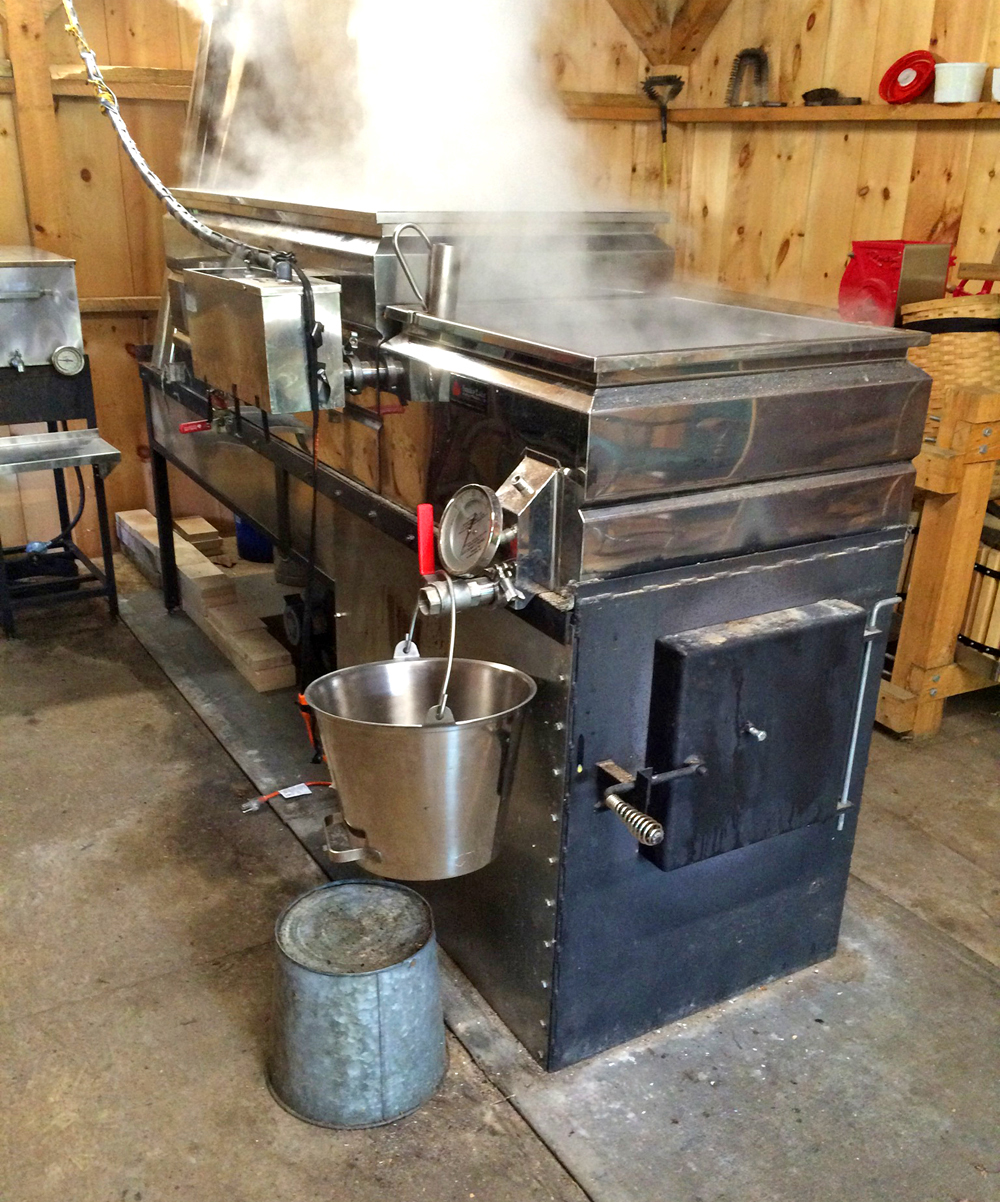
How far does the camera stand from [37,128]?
136 inches

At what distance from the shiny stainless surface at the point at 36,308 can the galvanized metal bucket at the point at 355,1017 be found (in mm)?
2048

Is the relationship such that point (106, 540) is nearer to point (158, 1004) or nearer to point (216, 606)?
point (216, 606)

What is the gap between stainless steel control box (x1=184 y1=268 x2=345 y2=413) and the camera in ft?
5.82

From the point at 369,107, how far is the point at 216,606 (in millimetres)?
1495

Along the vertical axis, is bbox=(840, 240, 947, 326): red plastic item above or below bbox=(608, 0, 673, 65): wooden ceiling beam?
below

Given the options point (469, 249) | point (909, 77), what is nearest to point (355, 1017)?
point (469, 249)

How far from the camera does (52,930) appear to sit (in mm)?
2051

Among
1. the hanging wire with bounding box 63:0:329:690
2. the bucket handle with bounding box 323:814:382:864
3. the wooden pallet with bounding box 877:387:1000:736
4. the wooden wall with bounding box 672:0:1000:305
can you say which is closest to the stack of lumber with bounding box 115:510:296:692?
the hanging wire with bounding box 63:0:329:690

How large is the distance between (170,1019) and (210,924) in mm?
259

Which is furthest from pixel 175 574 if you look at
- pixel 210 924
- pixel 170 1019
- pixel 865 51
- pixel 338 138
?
pixel 865 51

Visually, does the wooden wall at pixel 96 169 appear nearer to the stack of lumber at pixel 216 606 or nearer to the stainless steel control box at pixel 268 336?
the stack of lumber at pixel 216 606

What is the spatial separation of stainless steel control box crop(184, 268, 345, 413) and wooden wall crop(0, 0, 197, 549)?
6.51 feet

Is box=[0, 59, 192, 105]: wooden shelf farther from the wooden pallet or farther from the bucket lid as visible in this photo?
the bucket lid

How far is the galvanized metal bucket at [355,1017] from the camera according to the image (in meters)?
1.55
